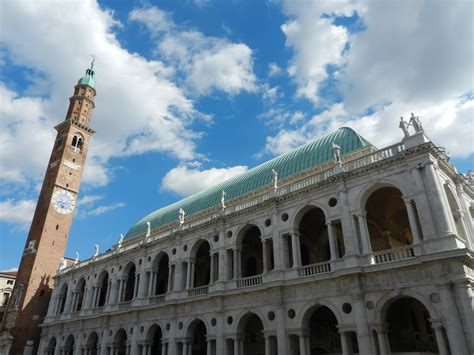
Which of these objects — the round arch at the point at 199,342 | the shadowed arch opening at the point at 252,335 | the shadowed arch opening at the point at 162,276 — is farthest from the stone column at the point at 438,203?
the shadowed arch opening at the point at 162,276

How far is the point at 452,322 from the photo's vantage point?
17.2 m

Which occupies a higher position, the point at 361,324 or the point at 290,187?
the point at 290,187

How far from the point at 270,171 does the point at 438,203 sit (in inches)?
709

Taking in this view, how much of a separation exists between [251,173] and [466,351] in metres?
25.6

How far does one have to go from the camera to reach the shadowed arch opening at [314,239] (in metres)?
29.0

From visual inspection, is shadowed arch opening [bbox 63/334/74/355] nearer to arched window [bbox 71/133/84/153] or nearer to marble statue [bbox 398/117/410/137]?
arched window [bbox 71/133/84/153]

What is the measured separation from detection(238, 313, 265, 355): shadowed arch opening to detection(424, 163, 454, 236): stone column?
13.7 metres

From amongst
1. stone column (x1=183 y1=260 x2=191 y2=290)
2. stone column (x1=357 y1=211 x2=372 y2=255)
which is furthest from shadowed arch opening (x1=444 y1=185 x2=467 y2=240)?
stone column (x1=183 y1=260 x2=191 y2=290)

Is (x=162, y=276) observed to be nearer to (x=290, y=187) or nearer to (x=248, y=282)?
(x=248, y=282)

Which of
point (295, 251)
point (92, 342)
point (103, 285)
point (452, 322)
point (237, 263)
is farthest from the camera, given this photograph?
point (103, 285)

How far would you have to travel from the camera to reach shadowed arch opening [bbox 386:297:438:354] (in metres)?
22.8

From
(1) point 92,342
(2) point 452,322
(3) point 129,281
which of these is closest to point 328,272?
(2) point 452,322

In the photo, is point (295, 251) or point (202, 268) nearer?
point (295, 251)

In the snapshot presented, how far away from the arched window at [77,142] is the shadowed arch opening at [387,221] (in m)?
45.9
